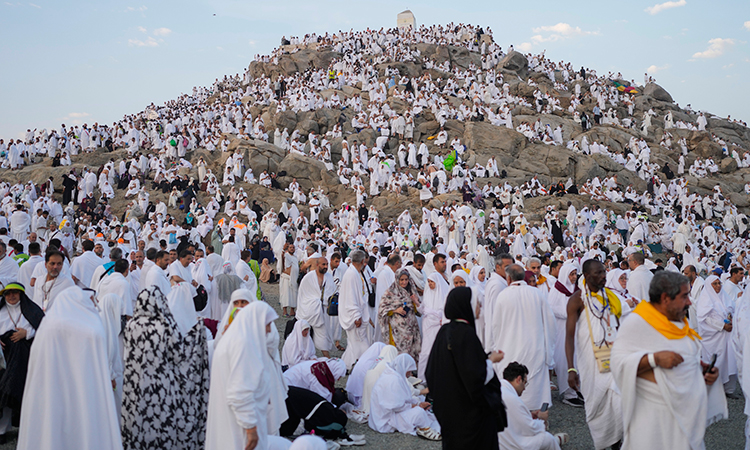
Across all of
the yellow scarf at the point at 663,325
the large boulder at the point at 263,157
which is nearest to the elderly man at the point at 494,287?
the yellow scarf at the point at 663,325

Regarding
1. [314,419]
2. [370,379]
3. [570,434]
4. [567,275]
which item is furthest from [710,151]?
[314,419]

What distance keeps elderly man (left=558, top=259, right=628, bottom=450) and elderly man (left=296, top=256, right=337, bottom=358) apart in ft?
13.5

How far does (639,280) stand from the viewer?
7.04 meters

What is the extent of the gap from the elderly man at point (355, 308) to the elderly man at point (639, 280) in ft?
12.0

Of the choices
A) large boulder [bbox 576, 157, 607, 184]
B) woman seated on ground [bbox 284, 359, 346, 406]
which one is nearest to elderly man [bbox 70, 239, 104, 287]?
woman seated on ground [bbox 284, 359, 346, 406]

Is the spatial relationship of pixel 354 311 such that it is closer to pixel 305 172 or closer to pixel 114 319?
pixel 114 319

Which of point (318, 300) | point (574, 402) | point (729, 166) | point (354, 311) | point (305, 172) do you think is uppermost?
point (305, 172)

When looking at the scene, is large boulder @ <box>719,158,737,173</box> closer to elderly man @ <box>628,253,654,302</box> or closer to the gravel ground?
elderly man @ <box>628,253,654,302</box>

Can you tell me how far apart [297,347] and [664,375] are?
14.2ft

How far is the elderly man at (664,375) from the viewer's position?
10.1 feet

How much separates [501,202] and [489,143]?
6.54 m

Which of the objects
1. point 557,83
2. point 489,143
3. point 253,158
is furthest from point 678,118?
point 253,158

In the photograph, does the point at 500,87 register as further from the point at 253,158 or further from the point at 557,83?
the point at 253,158

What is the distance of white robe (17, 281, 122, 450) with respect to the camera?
3.76 metres
